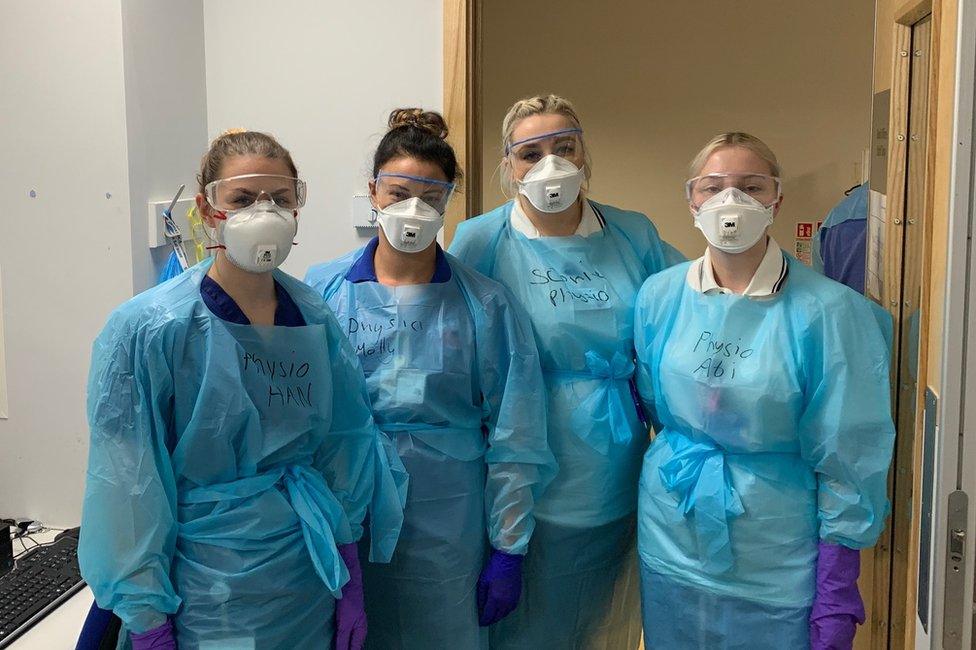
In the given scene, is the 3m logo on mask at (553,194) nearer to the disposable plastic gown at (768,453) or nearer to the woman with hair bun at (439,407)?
the woman with hair bun at (439,407)

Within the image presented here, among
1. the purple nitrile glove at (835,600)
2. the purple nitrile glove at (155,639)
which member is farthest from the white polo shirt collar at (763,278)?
the purple nitrile glove at (155,639)

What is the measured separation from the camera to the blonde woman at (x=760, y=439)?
1.53 metres

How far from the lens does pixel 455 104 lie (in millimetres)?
2307

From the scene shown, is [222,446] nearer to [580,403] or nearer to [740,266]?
[580,403]

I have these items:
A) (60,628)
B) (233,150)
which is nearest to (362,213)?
(233,150)

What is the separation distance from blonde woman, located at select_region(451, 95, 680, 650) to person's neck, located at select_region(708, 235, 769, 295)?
0.27 meters

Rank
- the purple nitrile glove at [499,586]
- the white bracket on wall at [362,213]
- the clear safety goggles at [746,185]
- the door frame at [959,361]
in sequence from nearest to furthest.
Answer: the door frame at [959,361]
the clear safety goggles at [746,185]
the purple nitrile glove at [499,586]
the white bracket on wall at [362,213]

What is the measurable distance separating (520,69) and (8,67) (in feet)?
7.28

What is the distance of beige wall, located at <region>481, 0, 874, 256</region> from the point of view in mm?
3689

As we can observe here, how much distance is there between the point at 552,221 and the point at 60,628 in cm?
126

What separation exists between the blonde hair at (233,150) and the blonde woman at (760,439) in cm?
77

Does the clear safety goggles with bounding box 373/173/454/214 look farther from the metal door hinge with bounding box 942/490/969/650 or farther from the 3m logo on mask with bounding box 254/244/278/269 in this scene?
the metal door hinge with bounding box 942/490/969/650

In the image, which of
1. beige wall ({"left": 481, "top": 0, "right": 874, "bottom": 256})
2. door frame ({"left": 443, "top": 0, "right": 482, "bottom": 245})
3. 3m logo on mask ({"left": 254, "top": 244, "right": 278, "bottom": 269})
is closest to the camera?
3m logo on mask ({"left": 254, "top": 244, "right": 278, "bottom": 269})

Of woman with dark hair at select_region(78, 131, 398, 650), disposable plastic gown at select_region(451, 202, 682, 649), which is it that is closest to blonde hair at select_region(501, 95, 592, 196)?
disposable plastic gown at select_region(451, 202, 682, 649)
